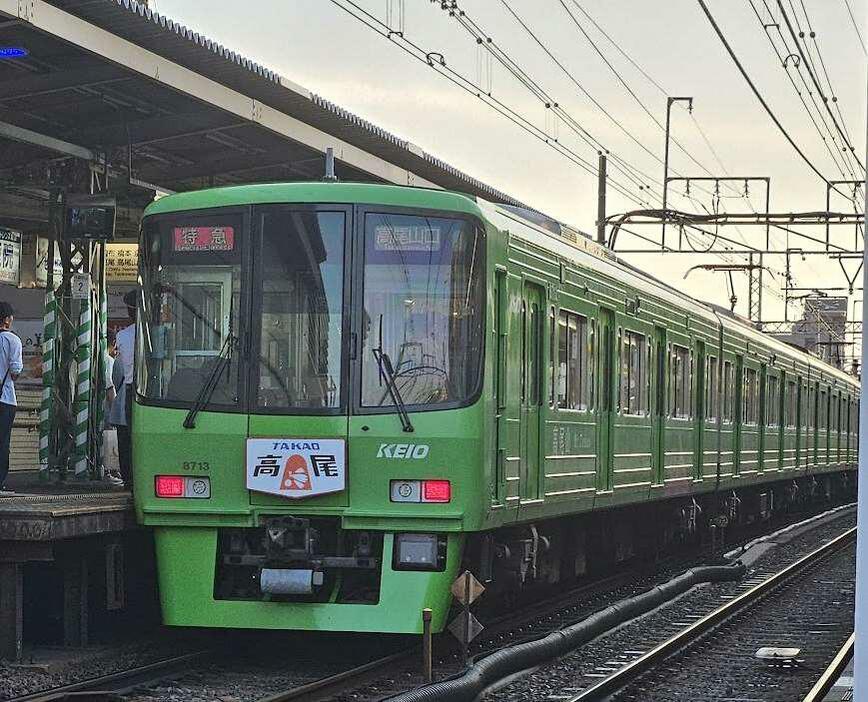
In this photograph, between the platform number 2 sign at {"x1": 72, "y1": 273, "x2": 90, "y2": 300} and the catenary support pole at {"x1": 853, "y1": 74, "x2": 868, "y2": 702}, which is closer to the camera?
the catenary support pole at {"x1": 853, "y1": 74, "x2": 868, "y2": 702}

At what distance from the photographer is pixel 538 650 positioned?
11086 millimetres

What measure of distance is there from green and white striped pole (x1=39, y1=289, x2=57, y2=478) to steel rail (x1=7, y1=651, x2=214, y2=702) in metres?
5.90

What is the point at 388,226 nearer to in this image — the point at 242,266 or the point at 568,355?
the point at 242,266

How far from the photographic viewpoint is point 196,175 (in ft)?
59.7

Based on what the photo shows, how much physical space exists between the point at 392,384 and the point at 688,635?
12.5 ft

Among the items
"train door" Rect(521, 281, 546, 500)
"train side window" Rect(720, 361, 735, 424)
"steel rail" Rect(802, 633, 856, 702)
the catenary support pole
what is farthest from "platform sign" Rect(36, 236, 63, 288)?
the catenary support pole

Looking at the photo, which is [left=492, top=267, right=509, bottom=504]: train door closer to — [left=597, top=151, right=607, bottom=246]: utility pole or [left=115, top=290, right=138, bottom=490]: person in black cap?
[left=115, top=290, right=138, bottom=490]: person in black cap

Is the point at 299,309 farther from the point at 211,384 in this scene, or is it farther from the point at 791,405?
the point at 791,405

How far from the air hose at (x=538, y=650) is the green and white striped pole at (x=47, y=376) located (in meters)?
5.65

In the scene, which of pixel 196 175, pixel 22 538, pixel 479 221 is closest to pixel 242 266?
pixel 479 221

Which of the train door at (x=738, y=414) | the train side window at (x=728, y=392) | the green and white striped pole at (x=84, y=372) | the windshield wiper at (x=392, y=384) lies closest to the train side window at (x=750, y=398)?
the train door at (x=738, y=414)

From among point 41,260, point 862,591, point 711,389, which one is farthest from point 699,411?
point 862,591

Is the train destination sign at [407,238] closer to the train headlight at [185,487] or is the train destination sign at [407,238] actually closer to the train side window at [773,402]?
the train headlight at [185,487]

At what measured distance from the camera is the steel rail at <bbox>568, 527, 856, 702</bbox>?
1022 cm
